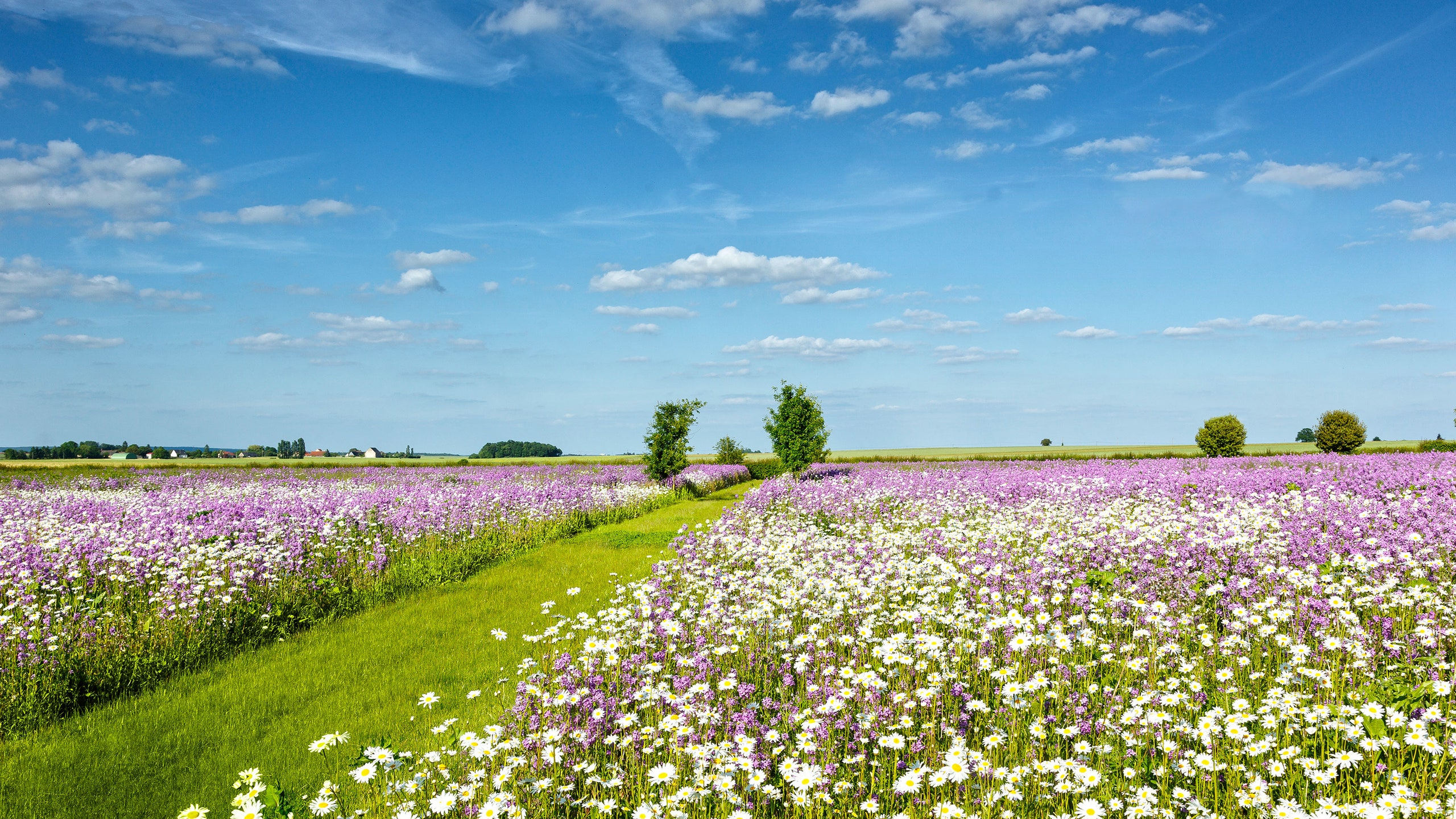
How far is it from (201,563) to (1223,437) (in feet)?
170

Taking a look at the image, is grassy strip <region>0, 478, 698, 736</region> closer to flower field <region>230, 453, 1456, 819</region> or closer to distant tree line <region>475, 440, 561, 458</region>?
flower field <region>230, 453, 1456, 819</region>

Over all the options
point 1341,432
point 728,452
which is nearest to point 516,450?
point 728,452

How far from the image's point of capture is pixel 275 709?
7.82 metres

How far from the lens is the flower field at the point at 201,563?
8.54 meters

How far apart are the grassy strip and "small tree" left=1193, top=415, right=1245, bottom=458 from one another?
45.3 metres

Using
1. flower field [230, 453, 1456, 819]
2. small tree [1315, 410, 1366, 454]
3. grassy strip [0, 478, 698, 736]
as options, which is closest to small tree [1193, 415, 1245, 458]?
small tree [1315, 410, 1366, 454]

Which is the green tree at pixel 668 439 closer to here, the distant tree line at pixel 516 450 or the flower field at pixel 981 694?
the flower field at pixel 981 694

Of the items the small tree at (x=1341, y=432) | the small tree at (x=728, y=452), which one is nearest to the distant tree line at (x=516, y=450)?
the small tree at (x=728, y=452)

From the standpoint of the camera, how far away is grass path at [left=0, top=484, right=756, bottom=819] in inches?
245

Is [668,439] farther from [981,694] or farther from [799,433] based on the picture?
[981,694]

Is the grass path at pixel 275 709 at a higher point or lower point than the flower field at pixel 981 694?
lower

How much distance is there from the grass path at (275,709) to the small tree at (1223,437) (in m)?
45.9

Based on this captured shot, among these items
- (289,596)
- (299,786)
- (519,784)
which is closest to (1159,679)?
(519,784)

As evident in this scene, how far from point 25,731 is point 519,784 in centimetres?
619
